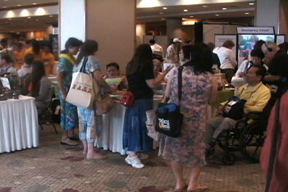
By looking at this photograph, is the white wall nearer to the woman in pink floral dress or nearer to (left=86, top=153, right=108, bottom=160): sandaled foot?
(left=86, top=153, right=108, bottom=160): sandaled foot

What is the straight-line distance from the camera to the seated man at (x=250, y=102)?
14.6 feet

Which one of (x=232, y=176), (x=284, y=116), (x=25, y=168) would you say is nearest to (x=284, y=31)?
(x=232, y=176)

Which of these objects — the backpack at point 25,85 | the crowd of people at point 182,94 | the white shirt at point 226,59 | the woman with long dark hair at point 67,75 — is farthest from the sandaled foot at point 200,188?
the white shirt at point 226,59

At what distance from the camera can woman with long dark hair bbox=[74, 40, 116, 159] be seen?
4477mm

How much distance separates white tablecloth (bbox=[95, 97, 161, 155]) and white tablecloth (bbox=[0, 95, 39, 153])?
0.89 m

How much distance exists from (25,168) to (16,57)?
15.1 ft

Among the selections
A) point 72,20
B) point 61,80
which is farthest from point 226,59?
point 61,80

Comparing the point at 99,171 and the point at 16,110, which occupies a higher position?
the point at 16,110

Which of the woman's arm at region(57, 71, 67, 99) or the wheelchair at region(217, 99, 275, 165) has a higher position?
the woman's arm at region(57, 71, 67, 99)

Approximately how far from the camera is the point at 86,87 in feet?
14.6

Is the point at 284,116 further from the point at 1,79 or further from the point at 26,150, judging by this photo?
the point at 1,79

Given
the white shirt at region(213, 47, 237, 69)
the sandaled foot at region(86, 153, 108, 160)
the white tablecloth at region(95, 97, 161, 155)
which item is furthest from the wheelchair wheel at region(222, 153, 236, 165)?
the white shirt at region(213, 47, 237, 69)

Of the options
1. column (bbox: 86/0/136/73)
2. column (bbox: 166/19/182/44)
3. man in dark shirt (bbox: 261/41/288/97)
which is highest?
column (bbox: 166/19/182/44)

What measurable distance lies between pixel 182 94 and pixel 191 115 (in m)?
0.20
